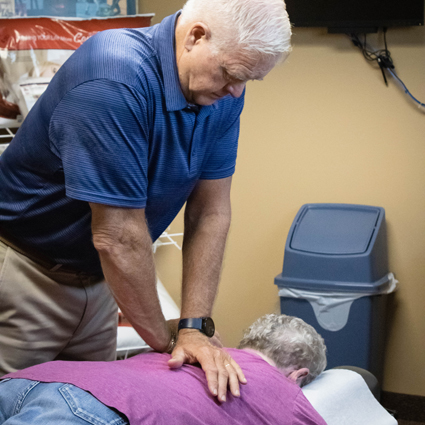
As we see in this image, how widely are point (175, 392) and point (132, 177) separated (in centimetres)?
42

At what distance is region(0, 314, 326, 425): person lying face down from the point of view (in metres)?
0.94

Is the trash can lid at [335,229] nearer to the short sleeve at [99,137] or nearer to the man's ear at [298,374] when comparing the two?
the man's ear at [298,374]

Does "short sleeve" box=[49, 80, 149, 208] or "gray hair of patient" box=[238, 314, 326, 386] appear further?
"gray hair of patient" box=[238, 314, 326, 386]

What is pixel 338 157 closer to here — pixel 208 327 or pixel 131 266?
pixel 208 327

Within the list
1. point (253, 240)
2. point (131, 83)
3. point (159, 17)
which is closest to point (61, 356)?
point (131, 83)

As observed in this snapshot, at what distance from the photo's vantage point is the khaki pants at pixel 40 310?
4.29 ft

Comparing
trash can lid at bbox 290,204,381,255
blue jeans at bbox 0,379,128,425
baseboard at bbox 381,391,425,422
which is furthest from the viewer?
baseboard at bbox 381,391,425,422

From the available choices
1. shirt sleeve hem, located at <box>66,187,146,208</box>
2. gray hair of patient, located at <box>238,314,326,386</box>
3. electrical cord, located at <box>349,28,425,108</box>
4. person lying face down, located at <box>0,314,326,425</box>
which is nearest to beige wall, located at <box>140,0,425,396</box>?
electrical cord, located at <box>349,28,425,108</box>

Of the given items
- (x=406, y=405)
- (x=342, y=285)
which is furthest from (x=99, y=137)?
(x=406, y=405)

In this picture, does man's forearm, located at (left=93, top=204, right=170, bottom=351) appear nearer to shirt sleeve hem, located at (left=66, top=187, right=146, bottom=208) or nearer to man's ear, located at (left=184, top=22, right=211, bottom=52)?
shirt sleeve hem, located at (left=66, top=187, right=146, bottom=208)

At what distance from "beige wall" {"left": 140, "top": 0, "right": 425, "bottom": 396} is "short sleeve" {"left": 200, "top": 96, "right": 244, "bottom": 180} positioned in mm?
1370

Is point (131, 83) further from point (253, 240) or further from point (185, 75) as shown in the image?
point (253, 240)

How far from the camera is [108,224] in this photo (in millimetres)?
1084

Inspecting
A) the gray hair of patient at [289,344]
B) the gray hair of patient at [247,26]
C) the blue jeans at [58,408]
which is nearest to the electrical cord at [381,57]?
the gray hair of patient at [289,344]
